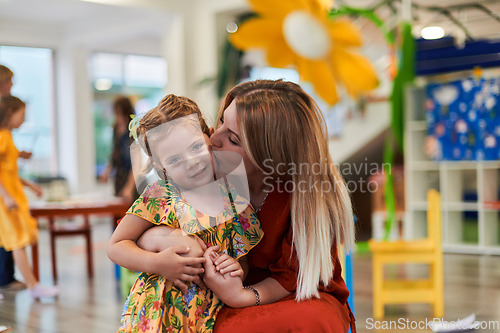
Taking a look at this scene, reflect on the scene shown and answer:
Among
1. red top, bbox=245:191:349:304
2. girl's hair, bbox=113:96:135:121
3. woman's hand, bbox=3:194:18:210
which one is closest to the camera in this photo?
red top, bbox=245:191:349:304

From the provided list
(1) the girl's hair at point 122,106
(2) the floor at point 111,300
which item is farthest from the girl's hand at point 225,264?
(1) the girl's hair at point 122,106

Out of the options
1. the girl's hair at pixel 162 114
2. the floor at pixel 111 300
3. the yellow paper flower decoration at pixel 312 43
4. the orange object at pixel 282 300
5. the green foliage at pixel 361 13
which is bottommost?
the floor at pixel 111 300

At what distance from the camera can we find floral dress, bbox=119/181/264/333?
94 cm

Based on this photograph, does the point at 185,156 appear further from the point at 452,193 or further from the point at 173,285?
the point at 452,193

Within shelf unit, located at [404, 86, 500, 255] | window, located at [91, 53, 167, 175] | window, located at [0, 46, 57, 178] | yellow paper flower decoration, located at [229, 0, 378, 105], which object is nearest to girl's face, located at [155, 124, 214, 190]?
yellow paper flower decoration, located at [229, 0, 378, 105]

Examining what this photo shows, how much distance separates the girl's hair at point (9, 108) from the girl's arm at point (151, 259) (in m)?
1.54

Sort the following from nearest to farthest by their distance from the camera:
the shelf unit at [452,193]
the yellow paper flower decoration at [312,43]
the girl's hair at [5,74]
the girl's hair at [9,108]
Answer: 1. the yellow paper flower decoration at [312,43]
2. the girl's hair at [5,74]
3. the girl's hair at [9,108]
4. the shelf unit at [452,193]

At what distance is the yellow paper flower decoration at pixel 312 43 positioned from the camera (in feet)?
2.69

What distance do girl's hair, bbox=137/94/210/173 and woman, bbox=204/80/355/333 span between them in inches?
3.8

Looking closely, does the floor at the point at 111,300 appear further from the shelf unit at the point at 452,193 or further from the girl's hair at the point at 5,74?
the girl's hair at the point at 5,74

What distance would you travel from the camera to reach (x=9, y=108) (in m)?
2.24

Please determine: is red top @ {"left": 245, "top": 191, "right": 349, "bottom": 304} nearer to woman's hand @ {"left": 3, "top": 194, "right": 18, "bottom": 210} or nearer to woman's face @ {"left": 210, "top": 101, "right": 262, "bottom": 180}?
woman's face @ {"left": 210, "top": 101, "right": 262, "bottom": 180}

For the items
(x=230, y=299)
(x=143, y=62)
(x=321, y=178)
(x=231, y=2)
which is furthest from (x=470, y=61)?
(x=143, y=62)

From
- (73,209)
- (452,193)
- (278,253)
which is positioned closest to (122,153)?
(73,209)
